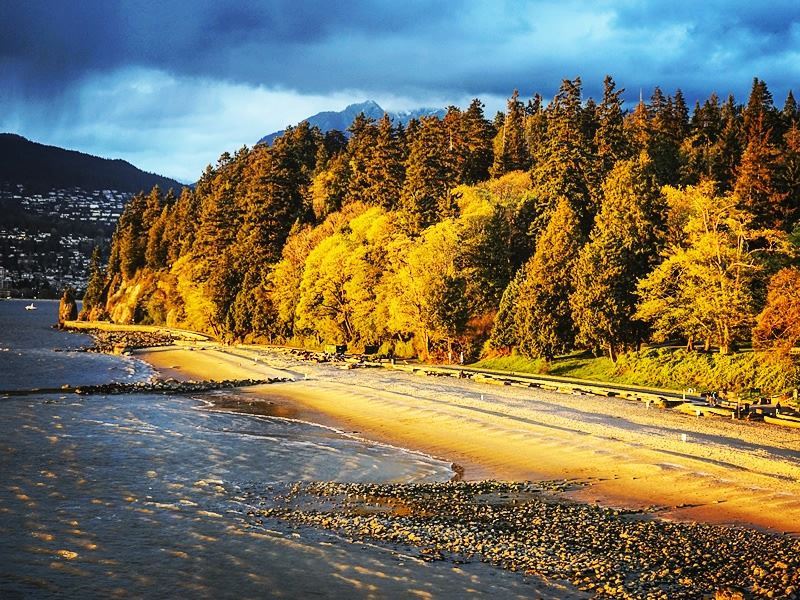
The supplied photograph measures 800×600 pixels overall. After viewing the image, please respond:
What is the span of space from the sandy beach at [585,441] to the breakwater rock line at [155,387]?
3.38 metres

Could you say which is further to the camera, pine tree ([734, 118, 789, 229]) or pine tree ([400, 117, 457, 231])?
pine tree ([400, 117, 457, 231])

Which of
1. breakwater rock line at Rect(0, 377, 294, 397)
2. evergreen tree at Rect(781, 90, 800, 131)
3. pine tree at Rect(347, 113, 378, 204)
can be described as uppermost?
evergreen tree at Rect(781, 90, 800, 131)

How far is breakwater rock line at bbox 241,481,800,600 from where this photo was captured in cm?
1338

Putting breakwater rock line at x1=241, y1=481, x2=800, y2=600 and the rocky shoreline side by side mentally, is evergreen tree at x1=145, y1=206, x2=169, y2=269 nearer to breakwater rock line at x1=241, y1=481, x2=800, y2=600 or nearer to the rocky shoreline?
the rocky shoreline

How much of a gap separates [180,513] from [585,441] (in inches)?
623

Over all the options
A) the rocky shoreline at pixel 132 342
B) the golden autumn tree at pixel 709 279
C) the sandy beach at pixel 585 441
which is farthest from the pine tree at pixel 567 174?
the rocky shoreline at pixel 132 342

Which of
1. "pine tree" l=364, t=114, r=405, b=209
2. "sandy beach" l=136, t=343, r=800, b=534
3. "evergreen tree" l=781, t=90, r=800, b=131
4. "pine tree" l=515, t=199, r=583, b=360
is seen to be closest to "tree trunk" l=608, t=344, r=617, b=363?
"pine tree" l=515, t=199, r=583, b=360

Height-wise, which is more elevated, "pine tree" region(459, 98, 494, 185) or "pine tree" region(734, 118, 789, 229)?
"pine tree" region(459, 98, 494, 185)

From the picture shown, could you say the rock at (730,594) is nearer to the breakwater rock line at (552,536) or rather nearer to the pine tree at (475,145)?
the breakwater rock line at (552,536)

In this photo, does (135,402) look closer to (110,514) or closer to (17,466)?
(17,466)

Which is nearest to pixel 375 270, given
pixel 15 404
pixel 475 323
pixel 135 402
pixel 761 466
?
pixel 475 323

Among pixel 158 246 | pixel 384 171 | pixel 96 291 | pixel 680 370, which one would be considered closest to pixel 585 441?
pixel 680 370

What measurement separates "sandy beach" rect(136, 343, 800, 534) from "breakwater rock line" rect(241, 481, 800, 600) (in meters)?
1.68

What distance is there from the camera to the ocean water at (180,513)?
14.2 metres
